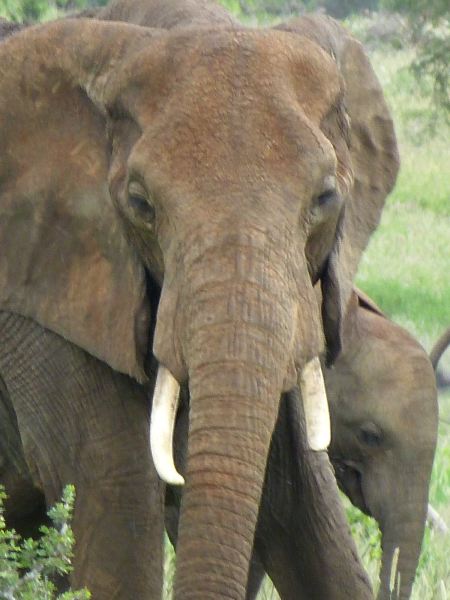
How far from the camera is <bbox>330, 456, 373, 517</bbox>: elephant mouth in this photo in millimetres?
6098

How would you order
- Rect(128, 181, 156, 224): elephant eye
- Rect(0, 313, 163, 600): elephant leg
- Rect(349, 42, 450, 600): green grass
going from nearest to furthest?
1. Rect(128, 181, 156, 224): elephant eye
2. Rect(0, 313, 163, 600): elephant leg
3. Rect(349, 42, 450, 600): green grass

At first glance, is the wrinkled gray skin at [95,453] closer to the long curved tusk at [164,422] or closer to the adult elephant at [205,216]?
the adult elephant at [205,216]

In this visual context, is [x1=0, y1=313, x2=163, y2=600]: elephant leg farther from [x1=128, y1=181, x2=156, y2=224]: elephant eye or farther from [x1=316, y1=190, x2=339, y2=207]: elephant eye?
[x1=316, y1=190, x2=339, y2=207]: elephant eye

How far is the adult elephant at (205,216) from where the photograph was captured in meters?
3.52

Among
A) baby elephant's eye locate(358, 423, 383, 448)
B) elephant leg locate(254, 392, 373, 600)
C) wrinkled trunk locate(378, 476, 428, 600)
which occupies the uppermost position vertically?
elephant leg locate(254, 392, 373, 600)

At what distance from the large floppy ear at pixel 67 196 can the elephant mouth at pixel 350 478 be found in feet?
6.56

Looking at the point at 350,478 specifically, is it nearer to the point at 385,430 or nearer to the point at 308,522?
the point at 385,430

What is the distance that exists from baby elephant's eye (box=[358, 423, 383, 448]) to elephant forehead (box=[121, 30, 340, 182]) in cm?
226

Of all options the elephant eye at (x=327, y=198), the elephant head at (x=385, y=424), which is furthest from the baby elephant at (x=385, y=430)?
the elephant eye at (x=327, y=198)

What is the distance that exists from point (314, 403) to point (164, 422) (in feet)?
1.04

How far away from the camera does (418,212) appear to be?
15688mm

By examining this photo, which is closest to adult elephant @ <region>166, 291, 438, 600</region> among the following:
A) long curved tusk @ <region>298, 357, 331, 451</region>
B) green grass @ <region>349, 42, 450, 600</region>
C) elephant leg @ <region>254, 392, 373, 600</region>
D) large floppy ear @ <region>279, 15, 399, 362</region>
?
green grass @ <region>349, 42, 450, 600</region>

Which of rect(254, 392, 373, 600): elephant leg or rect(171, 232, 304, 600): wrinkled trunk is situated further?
rect(254, 392, 373, 600): elephant leg

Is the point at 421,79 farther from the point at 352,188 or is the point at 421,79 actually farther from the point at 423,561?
the point at 352,188
